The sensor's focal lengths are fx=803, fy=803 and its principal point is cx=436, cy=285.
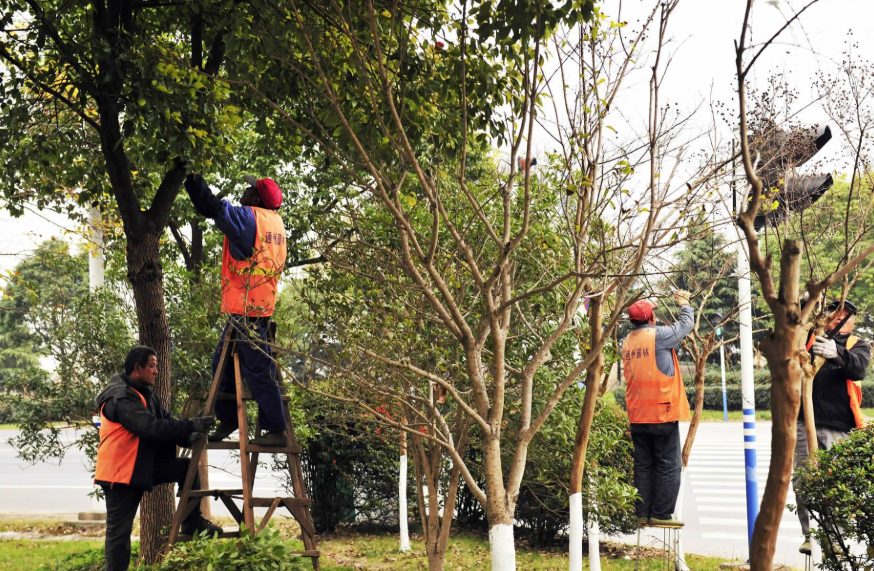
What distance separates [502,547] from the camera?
4.29m

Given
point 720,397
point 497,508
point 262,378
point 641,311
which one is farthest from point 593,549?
point 720,397

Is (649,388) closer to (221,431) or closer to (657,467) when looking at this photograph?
(657,467)

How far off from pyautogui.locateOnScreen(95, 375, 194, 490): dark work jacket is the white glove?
4.92 m

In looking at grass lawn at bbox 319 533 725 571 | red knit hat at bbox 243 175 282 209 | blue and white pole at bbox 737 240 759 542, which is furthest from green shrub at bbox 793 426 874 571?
red knit hat at bbox 243 175 282 209

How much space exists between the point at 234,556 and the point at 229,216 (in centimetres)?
220

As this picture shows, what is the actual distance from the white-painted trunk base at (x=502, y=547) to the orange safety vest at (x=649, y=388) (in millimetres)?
2725

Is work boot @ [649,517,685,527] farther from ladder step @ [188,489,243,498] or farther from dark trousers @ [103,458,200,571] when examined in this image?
dark trousers @ [103,458,200,571]

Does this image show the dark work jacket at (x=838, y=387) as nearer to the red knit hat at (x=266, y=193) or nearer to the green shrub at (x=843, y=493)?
the green shrub at (x=843, y=493)

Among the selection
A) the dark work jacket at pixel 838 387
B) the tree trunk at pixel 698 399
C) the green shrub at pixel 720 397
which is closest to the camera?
the dark work jacket at pixel 838 387

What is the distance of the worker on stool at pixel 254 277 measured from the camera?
5.18 meters

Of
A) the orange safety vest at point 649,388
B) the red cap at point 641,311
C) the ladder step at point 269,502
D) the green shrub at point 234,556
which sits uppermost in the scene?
the red cap at point 641,311

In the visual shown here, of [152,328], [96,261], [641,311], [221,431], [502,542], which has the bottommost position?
[502,542]

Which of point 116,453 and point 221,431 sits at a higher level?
point 221,431

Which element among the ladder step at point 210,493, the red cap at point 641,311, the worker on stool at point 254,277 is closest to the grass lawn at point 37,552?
the ladder step at point 210,493
